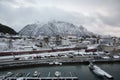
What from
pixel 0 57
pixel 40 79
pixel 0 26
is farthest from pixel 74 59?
pixel 0 26

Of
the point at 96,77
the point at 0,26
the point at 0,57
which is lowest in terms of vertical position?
the point at 96,77

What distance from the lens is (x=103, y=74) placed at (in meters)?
21.6

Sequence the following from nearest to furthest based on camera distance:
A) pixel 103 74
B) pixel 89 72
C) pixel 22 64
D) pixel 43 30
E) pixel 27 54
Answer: pixel 103 74, pixel 89 72, pixel 22 64, pixel 27 54, pixel 43 30

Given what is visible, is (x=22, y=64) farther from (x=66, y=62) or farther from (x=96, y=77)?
(x=96, y=77)

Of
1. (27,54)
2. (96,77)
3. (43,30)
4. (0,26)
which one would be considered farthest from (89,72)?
(43,30)

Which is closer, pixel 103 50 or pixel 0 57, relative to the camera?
pixel 0 57

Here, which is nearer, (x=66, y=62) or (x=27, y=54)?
(x=66, y=62)

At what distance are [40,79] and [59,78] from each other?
252cm

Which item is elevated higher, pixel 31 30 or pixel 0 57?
pixel 31 30

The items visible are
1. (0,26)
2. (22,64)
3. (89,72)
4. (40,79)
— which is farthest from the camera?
(0,26)

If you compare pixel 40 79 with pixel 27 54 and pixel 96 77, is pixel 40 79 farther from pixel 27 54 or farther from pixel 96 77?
pixel 27 54

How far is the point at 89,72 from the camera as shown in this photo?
2431cm

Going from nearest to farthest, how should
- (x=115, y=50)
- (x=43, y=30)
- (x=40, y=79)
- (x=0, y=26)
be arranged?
(x=40, y=79) < (x=115, y=50) < (x=0, y=26) < (x=43, y=30)

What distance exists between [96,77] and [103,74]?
107cm
